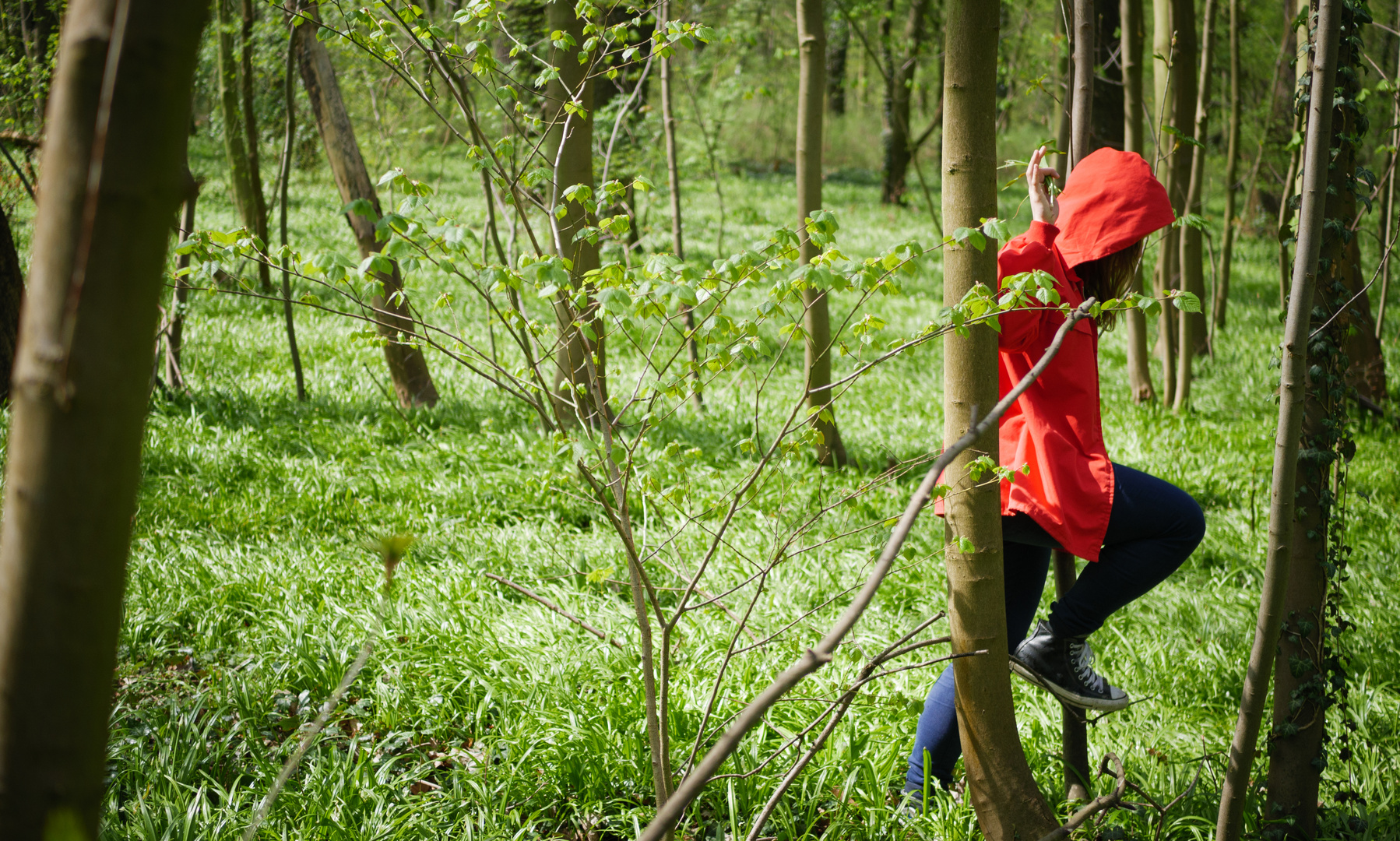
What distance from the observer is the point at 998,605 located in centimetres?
184

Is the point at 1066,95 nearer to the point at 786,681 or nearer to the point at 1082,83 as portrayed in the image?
the point at 1082,83

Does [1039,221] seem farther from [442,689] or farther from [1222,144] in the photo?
[1222,144]

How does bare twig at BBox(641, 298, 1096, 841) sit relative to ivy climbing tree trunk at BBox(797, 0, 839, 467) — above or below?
below

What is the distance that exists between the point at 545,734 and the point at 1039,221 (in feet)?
6.08

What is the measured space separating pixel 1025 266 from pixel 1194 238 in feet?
17.2

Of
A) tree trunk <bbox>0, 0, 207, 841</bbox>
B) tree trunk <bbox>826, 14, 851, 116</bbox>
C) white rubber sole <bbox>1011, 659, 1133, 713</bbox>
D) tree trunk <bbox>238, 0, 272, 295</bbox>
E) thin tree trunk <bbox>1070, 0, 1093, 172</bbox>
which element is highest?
tree trunk <bbox>826, 14, 851, 116</bbox>

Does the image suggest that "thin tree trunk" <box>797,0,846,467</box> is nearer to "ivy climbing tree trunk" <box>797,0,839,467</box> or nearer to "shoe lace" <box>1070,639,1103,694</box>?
"ivy climbing tree trunk" <box>797,0,839,467</box>

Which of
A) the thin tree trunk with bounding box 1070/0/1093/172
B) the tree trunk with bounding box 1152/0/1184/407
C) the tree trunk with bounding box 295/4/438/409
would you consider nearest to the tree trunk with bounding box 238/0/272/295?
the tree trunk with bounding box 295/4/438/409

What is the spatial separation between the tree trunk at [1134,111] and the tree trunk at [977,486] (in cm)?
375

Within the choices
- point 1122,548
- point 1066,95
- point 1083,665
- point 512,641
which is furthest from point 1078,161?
point 512,641

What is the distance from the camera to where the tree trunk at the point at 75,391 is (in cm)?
51

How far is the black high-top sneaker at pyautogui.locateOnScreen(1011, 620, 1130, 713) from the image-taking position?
2053 millimetres

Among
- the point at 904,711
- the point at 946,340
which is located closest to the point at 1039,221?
the point at 946,340

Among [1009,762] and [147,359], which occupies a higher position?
[147,359]
